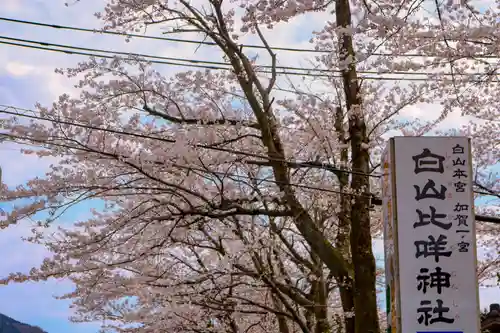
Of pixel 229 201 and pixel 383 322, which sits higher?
pixel 229 201

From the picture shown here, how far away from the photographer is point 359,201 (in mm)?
8219

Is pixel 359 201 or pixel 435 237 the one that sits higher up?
pixel 359 201

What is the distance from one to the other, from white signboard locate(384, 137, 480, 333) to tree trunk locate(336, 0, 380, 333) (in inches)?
59.3

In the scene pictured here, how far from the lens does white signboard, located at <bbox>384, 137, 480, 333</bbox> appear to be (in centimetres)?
617

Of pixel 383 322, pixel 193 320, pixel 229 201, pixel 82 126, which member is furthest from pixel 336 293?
pixel 82 126

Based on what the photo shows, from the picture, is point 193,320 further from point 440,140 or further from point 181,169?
point 440,140

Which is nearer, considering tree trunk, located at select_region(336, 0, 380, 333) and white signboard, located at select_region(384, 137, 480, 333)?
white signboard, located at select_region(384, 137, 480, 333)

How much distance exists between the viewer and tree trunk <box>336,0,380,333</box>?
7.71 m

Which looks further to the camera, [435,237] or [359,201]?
[359,201]

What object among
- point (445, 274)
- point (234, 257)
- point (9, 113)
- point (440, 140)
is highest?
point (9, 113)

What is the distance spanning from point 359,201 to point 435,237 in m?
2.00

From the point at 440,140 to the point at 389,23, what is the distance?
1388 mm

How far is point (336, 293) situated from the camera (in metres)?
14.6

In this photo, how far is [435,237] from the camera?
20.6ft
